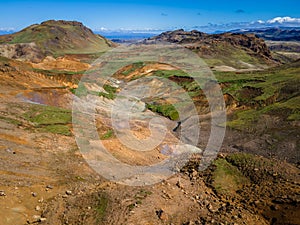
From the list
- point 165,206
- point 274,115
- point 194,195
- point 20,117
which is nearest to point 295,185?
point 194,195

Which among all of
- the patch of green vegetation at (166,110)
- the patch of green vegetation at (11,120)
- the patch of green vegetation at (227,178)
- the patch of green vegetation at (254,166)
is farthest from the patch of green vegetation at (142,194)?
the patch of green vegetation at (166,110)

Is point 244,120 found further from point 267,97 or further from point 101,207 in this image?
point 101,207

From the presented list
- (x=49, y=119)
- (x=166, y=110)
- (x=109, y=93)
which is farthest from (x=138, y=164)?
(x=109, y=93)

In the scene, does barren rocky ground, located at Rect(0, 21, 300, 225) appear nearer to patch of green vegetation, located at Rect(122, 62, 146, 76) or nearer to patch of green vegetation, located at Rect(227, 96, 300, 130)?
patch of green vegetation, located at Rect(227, 96, 300, 130)

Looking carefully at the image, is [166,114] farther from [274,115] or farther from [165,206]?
[165,206]

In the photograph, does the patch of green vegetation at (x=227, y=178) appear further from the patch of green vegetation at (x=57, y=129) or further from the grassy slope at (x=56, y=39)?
the grassy slope at (x=56, y=39)
